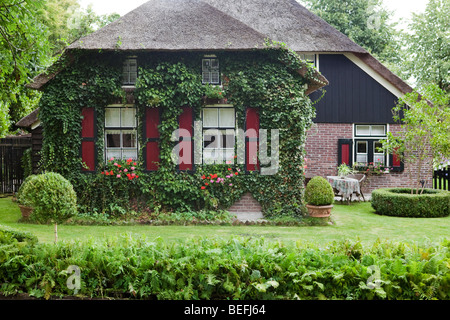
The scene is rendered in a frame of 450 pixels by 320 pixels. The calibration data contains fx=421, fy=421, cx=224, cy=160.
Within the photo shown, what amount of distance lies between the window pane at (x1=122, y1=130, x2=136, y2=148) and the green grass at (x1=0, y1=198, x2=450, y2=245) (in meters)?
2.47

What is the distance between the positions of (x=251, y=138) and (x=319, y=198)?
2.34 m

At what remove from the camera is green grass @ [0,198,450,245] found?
28.5 feet

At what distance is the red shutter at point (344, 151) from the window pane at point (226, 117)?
6451mm

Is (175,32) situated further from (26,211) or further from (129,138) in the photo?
(26,211)

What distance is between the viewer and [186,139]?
11.2m

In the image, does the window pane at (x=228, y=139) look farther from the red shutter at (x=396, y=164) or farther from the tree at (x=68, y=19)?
the tree at (x=68, y=19)

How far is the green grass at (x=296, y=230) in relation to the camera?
868 centimetres

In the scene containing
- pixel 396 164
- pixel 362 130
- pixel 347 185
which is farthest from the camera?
pixel 362 130

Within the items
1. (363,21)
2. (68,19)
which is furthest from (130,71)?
(363,21)

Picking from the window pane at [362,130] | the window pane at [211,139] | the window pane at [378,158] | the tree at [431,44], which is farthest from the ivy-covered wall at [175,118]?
the tree at [431,44]

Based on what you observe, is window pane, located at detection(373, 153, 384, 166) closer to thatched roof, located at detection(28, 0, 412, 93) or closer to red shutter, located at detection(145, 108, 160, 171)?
thatched roof, located at detection(28, 0, 412, 93)

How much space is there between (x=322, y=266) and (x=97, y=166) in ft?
27.6

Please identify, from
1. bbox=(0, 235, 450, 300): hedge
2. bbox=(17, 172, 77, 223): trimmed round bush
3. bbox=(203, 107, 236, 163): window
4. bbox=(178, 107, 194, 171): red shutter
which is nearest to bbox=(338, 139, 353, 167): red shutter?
bbox=(203, 107, 236, 163): window

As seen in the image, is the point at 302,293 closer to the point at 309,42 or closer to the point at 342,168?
the point at 342,168
